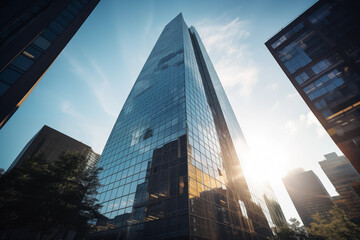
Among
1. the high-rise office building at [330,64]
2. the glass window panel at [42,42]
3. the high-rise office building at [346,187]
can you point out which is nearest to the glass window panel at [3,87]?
the glass window panel at [42,42]

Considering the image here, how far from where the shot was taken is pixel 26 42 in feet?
54.2

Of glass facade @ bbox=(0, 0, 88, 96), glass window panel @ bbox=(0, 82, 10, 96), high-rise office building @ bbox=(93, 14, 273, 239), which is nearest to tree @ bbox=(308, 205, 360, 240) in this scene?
high-rise office building @ bbox=(93, 14, 273, 239)

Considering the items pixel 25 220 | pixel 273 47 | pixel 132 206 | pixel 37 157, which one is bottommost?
pixel 25 220

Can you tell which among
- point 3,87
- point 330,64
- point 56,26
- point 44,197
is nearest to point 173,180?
point 44,197

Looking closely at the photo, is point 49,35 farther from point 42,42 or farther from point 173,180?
point 173,180

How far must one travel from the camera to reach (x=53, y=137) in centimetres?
7138

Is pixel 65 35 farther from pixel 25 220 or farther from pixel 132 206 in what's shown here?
pixel 132 206

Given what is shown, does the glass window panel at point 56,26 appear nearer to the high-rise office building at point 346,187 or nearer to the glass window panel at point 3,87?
the glass window panel at point 3,87

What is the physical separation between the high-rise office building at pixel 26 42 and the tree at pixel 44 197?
6.11 meters

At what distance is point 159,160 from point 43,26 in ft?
74.5

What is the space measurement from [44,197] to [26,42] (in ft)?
54.0

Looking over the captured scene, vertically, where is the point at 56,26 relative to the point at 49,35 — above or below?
above

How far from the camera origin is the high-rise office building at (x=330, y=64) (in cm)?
3294

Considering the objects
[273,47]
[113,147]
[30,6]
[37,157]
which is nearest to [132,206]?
[37,157]
